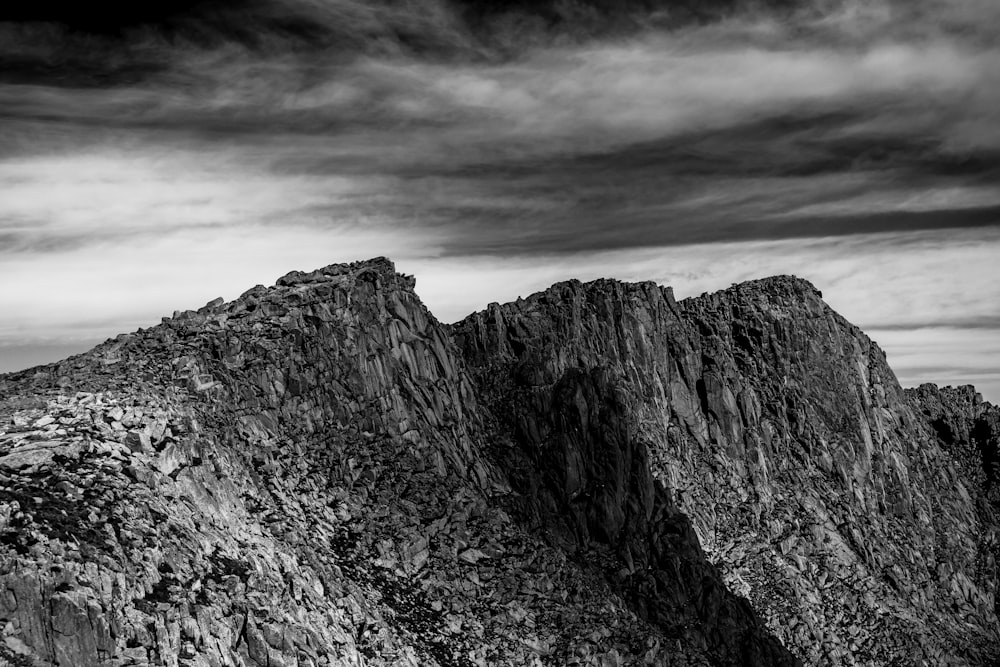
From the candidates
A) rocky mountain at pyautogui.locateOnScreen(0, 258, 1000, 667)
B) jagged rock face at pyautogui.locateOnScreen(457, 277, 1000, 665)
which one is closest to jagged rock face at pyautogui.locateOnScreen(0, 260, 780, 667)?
rocky mountain at pyautogui.locateOnScreen(0, 258, 1000, 667)

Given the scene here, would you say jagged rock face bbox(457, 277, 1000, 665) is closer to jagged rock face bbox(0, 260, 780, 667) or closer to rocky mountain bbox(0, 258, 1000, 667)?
rocky mountain bbox(0, 258, 1000, 667)

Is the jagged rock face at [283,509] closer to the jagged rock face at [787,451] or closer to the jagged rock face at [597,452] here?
the jagged rock face at [597,452]

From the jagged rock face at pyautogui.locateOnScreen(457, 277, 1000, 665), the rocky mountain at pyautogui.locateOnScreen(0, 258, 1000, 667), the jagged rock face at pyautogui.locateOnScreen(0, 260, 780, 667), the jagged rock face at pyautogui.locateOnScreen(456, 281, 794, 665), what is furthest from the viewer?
the jagged rock face at pyautogui.locateOnScreen(457, 277, 1000, 665)

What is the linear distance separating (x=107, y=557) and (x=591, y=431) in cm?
7037

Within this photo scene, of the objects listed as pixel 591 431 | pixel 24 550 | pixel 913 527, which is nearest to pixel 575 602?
pixel 591 431

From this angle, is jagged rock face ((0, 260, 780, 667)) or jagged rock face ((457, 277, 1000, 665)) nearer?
jagged rock face ((0, 260, 780, 667))

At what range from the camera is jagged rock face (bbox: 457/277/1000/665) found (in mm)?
130875

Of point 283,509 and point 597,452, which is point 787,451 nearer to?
point 597,452

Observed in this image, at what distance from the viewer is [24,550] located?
214 ft

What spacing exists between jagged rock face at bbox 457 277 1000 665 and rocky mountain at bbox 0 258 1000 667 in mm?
472

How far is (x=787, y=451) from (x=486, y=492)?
203 feet

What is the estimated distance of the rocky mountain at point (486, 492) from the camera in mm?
74688

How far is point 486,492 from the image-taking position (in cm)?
11419

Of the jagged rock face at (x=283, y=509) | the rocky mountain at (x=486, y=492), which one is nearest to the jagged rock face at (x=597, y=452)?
the rocky mountain at (x=486, y=492)
